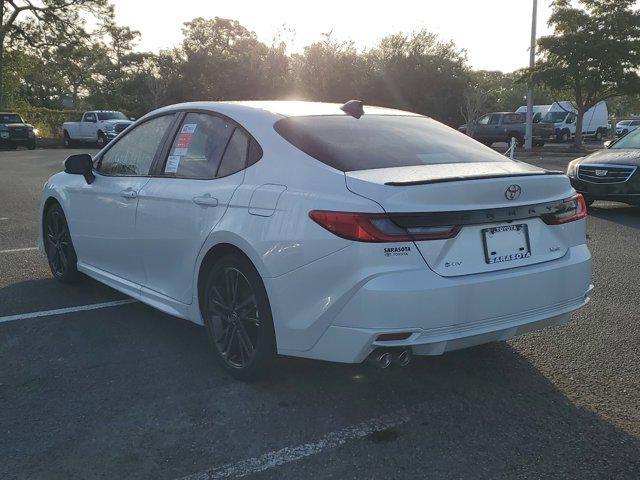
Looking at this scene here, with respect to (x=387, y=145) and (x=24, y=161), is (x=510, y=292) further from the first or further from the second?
(x=24, y=161)

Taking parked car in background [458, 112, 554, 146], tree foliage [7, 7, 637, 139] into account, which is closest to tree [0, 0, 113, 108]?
tree foliage [7, 7, 637, 139]

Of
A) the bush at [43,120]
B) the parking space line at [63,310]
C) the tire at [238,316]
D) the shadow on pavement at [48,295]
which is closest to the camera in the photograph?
the tire at [238,316]

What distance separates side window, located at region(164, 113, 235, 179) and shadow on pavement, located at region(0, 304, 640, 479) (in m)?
1.18

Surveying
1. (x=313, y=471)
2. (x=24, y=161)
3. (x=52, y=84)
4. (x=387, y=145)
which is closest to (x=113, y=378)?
(x=313, y=471)

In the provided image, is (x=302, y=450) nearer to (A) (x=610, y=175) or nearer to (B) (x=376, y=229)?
(B) (x=376, y=229)

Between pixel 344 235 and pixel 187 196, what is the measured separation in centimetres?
137

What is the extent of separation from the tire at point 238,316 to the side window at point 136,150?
3.97 ft

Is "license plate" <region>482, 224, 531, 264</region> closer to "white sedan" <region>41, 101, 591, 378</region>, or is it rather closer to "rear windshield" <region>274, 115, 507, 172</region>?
"white sedan" <region>41, 101, 591, 378</region>

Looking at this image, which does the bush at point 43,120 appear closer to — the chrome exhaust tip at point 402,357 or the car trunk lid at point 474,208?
the car trunk lid at point 474,208

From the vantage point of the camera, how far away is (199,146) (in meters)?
4.10

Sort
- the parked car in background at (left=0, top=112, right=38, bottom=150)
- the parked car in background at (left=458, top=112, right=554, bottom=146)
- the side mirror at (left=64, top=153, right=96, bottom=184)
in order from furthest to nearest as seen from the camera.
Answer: the parked car in background at (left=458, top=112, right=554, bottom=146), the parked car in background at (left=0, top=112, right=38, bottom=150), the side mirror at (left=64, top=153, right=96, bottom=184)

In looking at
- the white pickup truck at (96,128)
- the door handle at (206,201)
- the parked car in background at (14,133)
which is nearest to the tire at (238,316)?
the door handle at (206,201)

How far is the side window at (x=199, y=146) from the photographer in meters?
3.94

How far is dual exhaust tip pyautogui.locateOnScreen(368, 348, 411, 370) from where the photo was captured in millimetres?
3053
